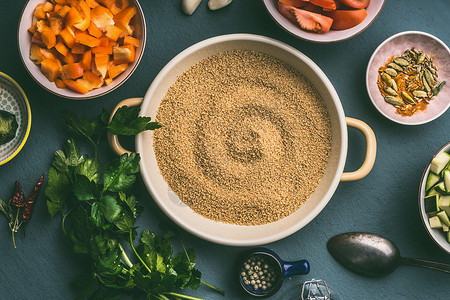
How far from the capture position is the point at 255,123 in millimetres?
1651

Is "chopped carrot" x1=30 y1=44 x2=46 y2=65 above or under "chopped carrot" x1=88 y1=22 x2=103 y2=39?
under

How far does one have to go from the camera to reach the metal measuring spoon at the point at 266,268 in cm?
166

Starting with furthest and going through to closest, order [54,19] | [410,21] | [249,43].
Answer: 1. [410,21]
2. [249,43]
3. [54,19]

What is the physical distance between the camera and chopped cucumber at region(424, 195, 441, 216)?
5.28 ft

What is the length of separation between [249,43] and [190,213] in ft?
2.42

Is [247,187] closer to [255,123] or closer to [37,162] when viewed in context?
[255,123]

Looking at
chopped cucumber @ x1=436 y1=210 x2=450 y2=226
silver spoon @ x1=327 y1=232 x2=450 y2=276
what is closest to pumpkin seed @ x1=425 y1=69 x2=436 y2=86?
chopped cucumber @ x1=436 y1=210 x2=450 y2=226

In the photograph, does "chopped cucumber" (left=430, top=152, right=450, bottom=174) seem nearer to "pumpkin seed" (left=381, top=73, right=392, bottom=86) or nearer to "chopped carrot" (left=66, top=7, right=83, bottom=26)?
"pumpkin seed" (left=381, top=73, right=392, bottom=86)

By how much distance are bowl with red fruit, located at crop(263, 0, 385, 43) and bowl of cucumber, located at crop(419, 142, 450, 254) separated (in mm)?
606

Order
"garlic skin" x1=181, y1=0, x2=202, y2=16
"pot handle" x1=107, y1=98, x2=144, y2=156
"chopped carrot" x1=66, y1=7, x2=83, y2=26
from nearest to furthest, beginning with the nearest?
1. "chopped carrot" x1=66, y1=7, x2=83, y2=26
2. "pot handle" x1=107, y1=98, x2=144, y2=156
3. "garlic skin" x1=181, y1=0, x2=202, y2=16

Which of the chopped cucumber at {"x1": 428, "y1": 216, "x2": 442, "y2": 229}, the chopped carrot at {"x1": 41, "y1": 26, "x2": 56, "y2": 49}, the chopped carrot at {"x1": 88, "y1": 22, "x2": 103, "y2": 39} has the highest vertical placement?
the chopped carrot at {"x1": 88, "y1": 22, "x2": 103, "y2": 39}

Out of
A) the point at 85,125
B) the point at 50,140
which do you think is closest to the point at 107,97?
the point at 85,125

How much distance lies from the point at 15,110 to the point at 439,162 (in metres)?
1.72

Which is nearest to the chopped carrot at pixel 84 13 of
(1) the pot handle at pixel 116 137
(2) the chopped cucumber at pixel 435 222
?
(1) the pot handle at pixel 116 137
